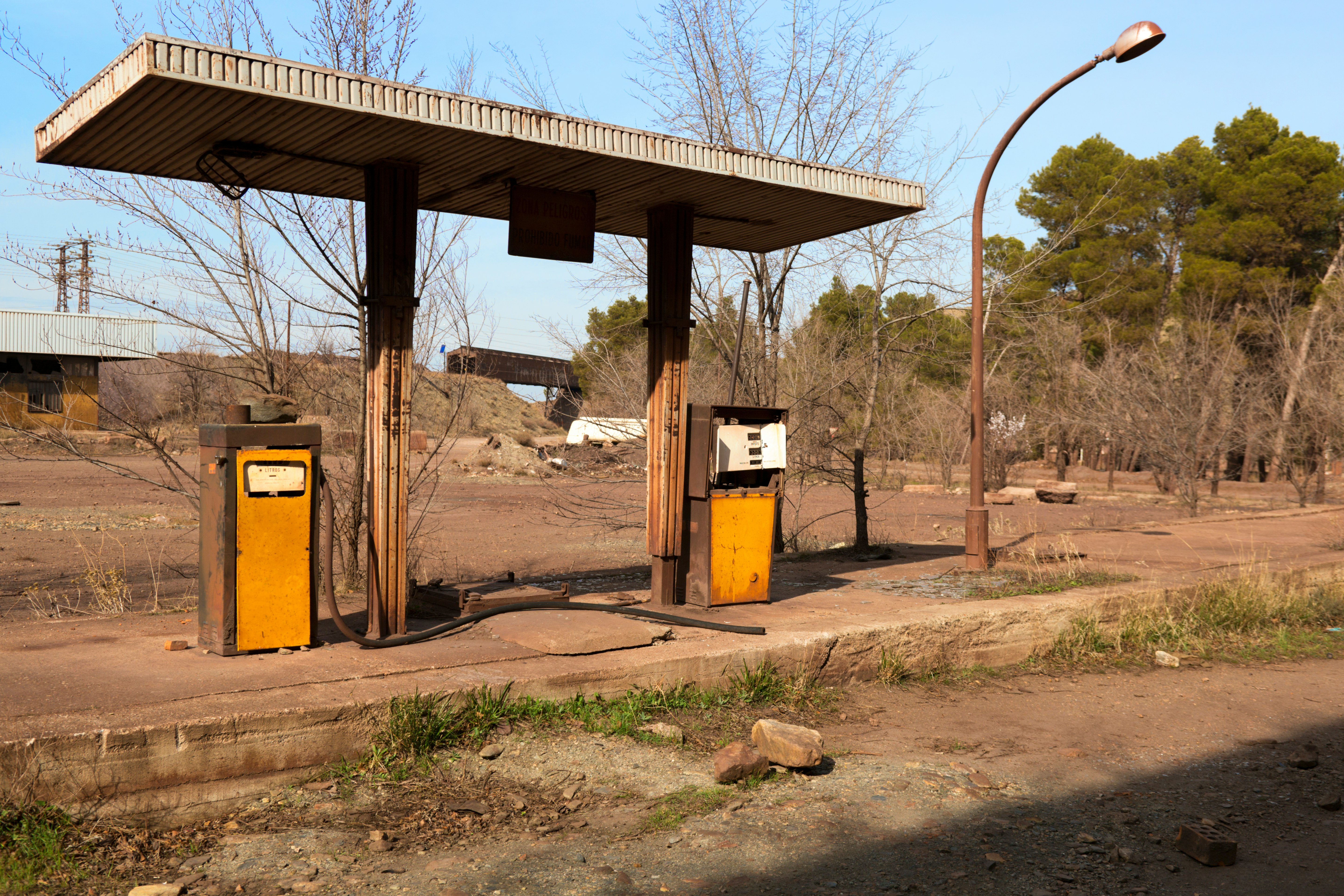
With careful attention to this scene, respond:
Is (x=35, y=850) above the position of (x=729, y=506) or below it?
below

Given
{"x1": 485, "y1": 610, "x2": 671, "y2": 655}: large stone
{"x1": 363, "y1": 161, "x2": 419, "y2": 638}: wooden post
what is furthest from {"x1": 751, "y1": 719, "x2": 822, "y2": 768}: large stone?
{"x1": 363, "y1": 161, "x2": 419, "y2": 638}: wooden post

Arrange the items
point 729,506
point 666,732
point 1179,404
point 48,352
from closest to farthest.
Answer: point 666,732, point 729,506, point 1179,404, point 48,352

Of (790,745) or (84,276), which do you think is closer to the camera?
(790,745)

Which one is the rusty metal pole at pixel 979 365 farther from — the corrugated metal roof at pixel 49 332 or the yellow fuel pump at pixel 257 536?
the corrugated metal roof at pixel 49 332

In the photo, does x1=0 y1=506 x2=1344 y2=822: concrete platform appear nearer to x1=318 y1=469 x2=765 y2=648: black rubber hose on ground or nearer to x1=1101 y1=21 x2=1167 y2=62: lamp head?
x1=318 y1=469 x2=765 y2=648: black rubber hose on ground

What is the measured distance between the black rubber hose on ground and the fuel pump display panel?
17 cm

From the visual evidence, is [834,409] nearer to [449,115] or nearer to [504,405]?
[449,115]

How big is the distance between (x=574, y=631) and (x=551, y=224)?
10.0 feet

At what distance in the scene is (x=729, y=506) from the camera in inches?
307

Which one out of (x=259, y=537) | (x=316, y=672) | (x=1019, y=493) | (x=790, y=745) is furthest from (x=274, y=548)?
(x=1019, y=493)

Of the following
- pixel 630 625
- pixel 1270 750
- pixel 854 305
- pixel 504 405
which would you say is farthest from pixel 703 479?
pixel 504 405

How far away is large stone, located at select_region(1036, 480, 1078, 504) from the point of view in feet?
81.7

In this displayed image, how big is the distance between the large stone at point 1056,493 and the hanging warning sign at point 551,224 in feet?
66.9

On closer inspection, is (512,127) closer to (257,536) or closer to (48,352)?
(257,536)
